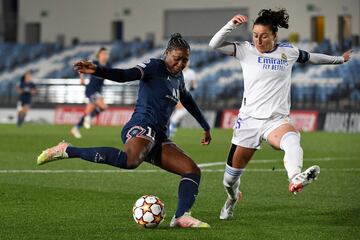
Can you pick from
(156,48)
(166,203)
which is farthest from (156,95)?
(156,48)

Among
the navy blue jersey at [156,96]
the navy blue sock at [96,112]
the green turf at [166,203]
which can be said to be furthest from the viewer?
the navy blue sock at [96,112]

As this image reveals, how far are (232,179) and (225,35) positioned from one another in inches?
63.7

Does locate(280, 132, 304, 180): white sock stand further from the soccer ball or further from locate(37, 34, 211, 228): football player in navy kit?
the soccer ball

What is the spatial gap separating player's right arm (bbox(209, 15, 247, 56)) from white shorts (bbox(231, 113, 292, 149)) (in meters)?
0.80

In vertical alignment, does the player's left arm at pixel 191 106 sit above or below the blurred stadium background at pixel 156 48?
above

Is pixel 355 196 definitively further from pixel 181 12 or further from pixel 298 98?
pixel 181 12

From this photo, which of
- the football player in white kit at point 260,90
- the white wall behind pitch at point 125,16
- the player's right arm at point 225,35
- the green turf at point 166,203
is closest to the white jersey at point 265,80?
the football player in white kit at point 260,90

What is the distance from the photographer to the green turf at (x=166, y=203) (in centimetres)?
943

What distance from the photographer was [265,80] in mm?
10500

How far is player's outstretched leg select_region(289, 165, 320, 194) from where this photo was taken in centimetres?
920

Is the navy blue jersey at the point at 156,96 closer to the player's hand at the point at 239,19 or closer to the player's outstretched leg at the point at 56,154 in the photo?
the player's outstretched leg at the point at 56,154

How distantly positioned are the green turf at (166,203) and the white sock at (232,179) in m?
0.31

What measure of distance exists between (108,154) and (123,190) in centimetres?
381

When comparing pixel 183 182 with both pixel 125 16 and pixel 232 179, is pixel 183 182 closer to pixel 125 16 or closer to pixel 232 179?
pixel 232 179
